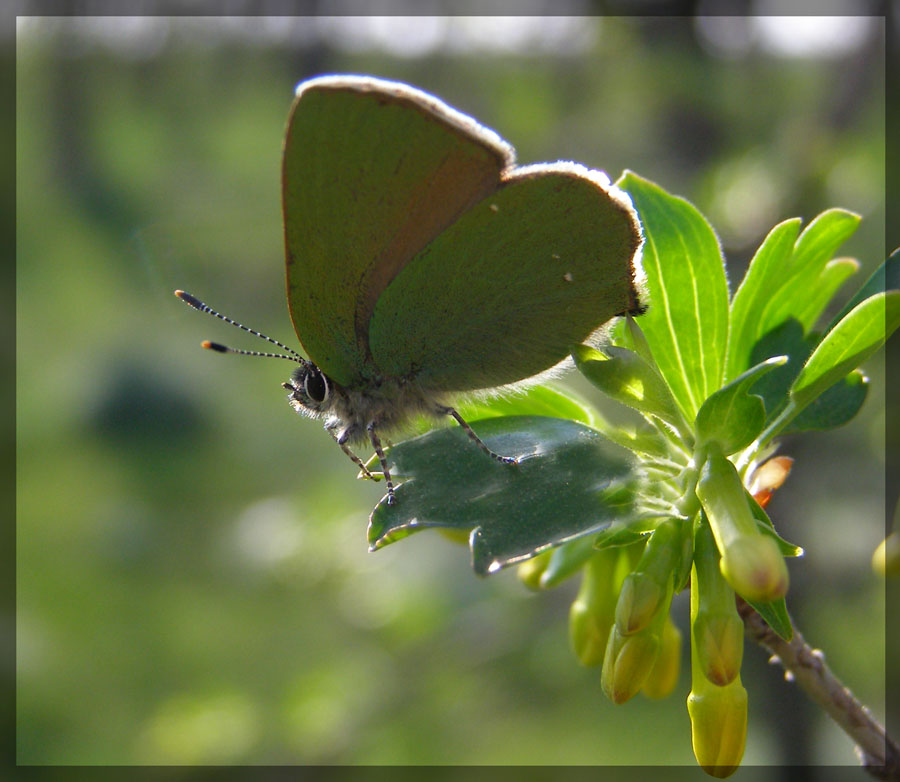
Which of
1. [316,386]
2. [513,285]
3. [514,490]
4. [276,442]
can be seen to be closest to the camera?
[514,490]

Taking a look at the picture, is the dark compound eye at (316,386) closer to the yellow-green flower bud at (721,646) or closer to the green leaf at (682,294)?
the green leaf at (682,294)

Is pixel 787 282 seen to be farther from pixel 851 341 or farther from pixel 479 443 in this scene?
pixel 479 443

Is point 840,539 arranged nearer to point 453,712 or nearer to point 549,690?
point 549,690

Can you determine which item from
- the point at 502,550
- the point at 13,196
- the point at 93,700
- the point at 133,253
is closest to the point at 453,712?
the point at 502,550

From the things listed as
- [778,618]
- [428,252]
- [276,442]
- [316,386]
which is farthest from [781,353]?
[276,442]

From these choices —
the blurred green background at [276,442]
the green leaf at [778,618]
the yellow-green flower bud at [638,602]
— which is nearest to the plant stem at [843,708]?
the green leaf at [778,618]

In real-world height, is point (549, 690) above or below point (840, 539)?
below

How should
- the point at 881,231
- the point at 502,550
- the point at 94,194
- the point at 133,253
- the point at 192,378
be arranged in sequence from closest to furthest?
the point at 502,550
the point at 881,231
the point at 192,378
the point at 133,253
the point at 94,194
